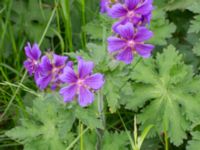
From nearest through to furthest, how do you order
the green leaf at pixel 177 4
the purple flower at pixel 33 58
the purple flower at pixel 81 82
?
the purple flower at pixel 81 82, the purple flower at pixel 33 58, the green leaf at pixel 177 4

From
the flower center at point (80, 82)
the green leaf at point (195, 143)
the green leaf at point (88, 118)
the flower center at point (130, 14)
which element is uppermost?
the flower center at point (130, 14)

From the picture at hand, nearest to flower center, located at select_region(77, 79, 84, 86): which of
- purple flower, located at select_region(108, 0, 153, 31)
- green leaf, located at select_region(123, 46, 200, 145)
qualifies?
purple flower, located at select_region(108, 0, 153, 31)

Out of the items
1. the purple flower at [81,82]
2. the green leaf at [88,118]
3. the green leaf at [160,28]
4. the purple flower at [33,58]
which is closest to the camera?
the purple flower at [81,82]

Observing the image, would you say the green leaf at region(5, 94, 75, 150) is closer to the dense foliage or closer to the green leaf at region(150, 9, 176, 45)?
the dense foliage

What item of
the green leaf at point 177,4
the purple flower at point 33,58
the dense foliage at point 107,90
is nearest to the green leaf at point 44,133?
the dense foliage at point 107,90

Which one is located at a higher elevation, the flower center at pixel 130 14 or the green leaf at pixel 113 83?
the flower center at pixel 130 14

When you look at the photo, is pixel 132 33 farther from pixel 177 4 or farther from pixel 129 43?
pixel 177 4

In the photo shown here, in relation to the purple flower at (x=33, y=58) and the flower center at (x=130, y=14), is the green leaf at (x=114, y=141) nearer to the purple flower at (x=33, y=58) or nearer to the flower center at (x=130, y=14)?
the purple flower at (x=33, y=58)
